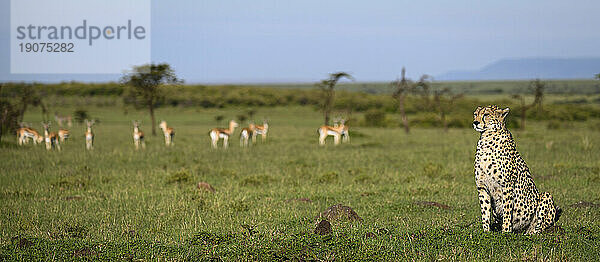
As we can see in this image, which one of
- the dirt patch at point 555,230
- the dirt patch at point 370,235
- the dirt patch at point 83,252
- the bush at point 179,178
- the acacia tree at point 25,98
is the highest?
the acacia tree at point 25,98

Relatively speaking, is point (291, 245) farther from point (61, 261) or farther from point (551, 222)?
point (551, 222)

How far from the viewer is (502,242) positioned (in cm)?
677

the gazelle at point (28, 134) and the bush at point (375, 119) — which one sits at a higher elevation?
the gazelle at point (28, 134)

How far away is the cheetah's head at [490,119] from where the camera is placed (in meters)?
6.63

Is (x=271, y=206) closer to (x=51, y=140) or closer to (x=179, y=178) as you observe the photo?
(x=179, y=178)

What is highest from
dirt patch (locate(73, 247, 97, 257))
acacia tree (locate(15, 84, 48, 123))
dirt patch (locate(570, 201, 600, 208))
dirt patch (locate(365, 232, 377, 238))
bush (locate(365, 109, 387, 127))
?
acacia tree (locate(15, 84, 48, 123))

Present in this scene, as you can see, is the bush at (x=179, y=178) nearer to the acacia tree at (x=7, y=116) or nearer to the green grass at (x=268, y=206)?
the green grass at (x=268, y=206)

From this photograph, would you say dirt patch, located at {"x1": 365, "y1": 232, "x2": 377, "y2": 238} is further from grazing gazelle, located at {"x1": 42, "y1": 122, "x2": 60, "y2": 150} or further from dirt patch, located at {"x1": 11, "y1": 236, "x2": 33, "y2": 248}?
grazing gazelle, located at {"x1": 42, "y1": 122, "x2": 60, "y2": 150}

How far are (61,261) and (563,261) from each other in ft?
18.9

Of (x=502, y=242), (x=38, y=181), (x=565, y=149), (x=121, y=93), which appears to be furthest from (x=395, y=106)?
(x=502, y=242)

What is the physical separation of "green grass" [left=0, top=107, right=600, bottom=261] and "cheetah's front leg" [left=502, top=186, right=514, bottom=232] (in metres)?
0.15

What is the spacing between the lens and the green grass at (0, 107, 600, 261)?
21.5 ft

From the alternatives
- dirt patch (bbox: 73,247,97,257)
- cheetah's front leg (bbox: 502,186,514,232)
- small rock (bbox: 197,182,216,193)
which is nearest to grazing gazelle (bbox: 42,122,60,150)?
small rock (bbox: 197,182,216,193)

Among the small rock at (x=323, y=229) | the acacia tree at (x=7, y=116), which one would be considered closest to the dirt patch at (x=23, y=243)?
the small rock at (x=323, y=229)
